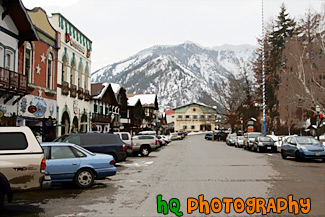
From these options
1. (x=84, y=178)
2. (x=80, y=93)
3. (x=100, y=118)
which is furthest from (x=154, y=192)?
(x=100, y=118)

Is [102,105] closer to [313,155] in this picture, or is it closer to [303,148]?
[303,148]

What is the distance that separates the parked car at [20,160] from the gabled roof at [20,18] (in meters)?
14.8

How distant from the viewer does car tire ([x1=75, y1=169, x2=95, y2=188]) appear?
11266 mm

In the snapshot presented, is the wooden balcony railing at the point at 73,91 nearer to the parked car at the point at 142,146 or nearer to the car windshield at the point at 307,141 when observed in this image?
the parked car at the point at 142,146

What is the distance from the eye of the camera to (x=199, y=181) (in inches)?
496

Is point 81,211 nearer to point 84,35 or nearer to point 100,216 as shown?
point 100,216

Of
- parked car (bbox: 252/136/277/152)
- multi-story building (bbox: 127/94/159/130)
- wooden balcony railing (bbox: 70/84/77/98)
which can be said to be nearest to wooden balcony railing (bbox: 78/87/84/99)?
wooden balcony railing (bbox: 70/84/77/98)

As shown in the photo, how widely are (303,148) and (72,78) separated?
22203 mm

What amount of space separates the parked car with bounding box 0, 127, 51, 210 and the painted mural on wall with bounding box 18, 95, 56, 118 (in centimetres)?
1556

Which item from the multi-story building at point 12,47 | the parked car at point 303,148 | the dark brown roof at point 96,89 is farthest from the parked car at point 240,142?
the multi-story building at point 12,47

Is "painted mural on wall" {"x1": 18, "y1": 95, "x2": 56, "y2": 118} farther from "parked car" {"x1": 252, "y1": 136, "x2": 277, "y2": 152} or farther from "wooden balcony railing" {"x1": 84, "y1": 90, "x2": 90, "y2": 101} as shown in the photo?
"parked car" {"x1": 252, "y1": 136, "x2": 277, "y2": 152}

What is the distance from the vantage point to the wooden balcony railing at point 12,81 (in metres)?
18.3

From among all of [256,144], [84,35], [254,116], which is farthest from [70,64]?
[254,116]

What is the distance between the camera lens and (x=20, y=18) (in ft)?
70.8
